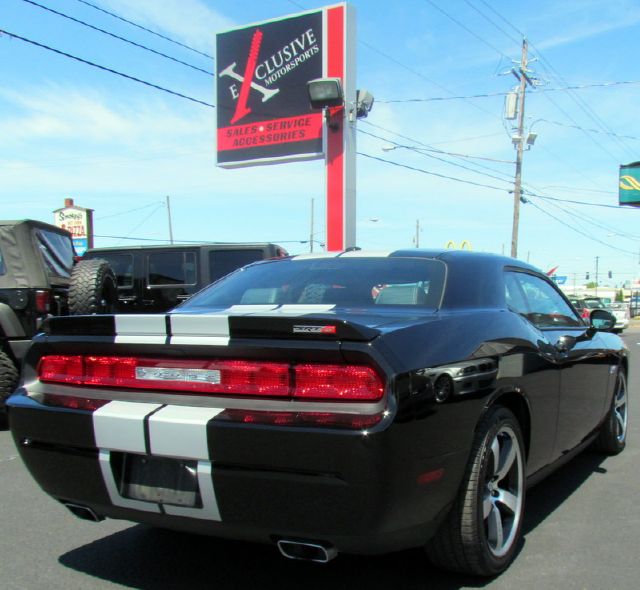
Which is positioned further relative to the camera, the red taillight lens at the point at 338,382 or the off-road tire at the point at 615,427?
the off-road tire at the point at 615,427

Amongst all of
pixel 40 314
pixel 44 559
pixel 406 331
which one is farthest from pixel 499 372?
pixel 40 314

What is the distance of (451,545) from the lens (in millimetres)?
2695

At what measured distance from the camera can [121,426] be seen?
2518 mm

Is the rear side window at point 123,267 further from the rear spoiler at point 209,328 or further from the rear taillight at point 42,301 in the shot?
the rear spoiler at point 209,328

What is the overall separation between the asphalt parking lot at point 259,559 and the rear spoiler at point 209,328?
112cm

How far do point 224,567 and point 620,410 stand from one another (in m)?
3.68

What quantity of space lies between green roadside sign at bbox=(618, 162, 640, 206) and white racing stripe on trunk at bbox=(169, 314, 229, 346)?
1743 inches

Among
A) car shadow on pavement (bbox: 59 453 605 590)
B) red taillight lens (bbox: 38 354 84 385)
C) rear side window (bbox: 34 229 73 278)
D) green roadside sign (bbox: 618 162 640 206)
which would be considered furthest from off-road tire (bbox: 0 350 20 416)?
green roadside sign (bbox: 618 162 640 206)

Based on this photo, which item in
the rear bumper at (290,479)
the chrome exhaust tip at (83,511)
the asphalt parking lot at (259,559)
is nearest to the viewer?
the rear bumper at (290,479)

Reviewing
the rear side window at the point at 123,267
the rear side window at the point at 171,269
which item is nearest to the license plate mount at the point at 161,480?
the rear side window at the point at 171,269

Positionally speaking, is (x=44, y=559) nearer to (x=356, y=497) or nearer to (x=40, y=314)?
(x=356, y=497)

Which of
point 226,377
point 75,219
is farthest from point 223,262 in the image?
point 75,219

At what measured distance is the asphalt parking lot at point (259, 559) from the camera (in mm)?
2898

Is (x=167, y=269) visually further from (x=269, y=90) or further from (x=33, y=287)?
(x=269, y=90)
